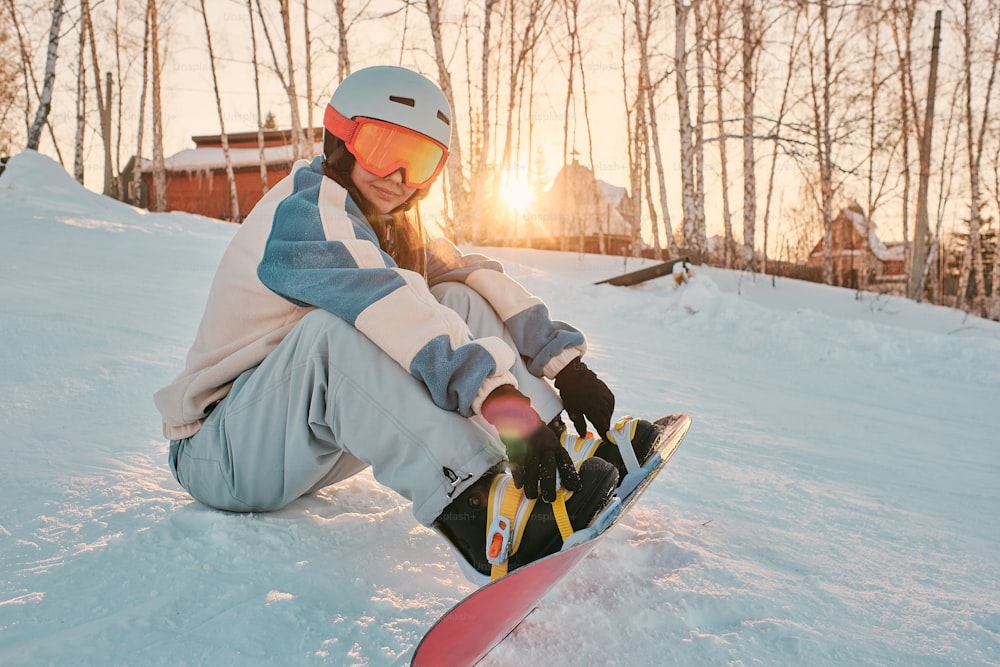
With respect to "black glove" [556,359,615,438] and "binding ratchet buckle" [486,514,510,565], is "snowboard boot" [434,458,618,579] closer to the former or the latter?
"binding ratchet buckle" [486,514,510,565]

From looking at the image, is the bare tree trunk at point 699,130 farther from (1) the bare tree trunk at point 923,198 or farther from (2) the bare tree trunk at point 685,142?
(1) the bare tree trunk at point 923,198

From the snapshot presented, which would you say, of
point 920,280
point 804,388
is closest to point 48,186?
point 804,388

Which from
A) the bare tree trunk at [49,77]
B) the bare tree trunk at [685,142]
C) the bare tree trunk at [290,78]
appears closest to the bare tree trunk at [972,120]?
the bare tree trunk at [685,142]

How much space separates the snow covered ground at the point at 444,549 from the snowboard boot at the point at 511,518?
116 millimetres

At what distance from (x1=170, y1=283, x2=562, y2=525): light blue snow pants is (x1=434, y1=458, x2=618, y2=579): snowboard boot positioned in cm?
4

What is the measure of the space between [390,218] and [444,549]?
2.65ft

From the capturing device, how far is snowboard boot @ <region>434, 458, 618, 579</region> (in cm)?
115

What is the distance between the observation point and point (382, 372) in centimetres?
119

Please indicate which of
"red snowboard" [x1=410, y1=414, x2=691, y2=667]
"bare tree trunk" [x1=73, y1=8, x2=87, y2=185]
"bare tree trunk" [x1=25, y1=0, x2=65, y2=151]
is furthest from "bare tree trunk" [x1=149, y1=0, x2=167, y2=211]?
"red snowboard" [x1=410, y1=414, x2=691, y2=667]

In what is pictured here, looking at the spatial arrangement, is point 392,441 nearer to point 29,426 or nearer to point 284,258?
point 284,258

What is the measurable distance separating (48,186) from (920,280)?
15.1 m

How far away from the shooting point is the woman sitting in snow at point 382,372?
1169mm

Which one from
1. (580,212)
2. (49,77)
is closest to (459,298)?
(49,77)

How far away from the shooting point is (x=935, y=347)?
17.3 feet
